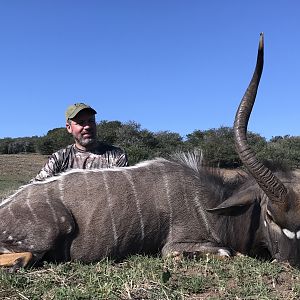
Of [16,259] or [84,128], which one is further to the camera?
[84,128]

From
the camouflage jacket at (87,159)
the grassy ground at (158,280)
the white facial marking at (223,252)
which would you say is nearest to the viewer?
the grassy ground at (158,280)

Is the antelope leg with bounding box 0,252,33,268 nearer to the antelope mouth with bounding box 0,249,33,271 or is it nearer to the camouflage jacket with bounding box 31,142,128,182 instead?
the antelope mouth with bounding box 0,249,33,271

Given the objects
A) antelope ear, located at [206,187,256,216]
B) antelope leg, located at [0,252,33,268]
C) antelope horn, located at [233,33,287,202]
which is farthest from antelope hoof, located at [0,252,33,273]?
antelope horn, located at [233,33,287,202]

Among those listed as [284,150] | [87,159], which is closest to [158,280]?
[87,159]

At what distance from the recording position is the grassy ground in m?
2.99

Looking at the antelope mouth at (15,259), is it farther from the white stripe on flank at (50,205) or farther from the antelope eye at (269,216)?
the antelope eye at (269,216)

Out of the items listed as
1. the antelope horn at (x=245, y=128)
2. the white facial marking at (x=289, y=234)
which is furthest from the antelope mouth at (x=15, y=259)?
the white facial marking at (x=289, y=234)

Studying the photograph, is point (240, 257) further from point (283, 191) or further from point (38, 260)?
point (38, 260)

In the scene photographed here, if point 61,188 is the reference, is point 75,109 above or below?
above

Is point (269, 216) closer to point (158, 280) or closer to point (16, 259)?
point (158, 280)

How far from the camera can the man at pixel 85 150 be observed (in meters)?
5.53

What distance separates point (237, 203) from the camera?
412 cm

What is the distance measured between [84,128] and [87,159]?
1.15 feet

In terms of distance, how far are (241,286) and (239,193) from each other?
1215 mm
